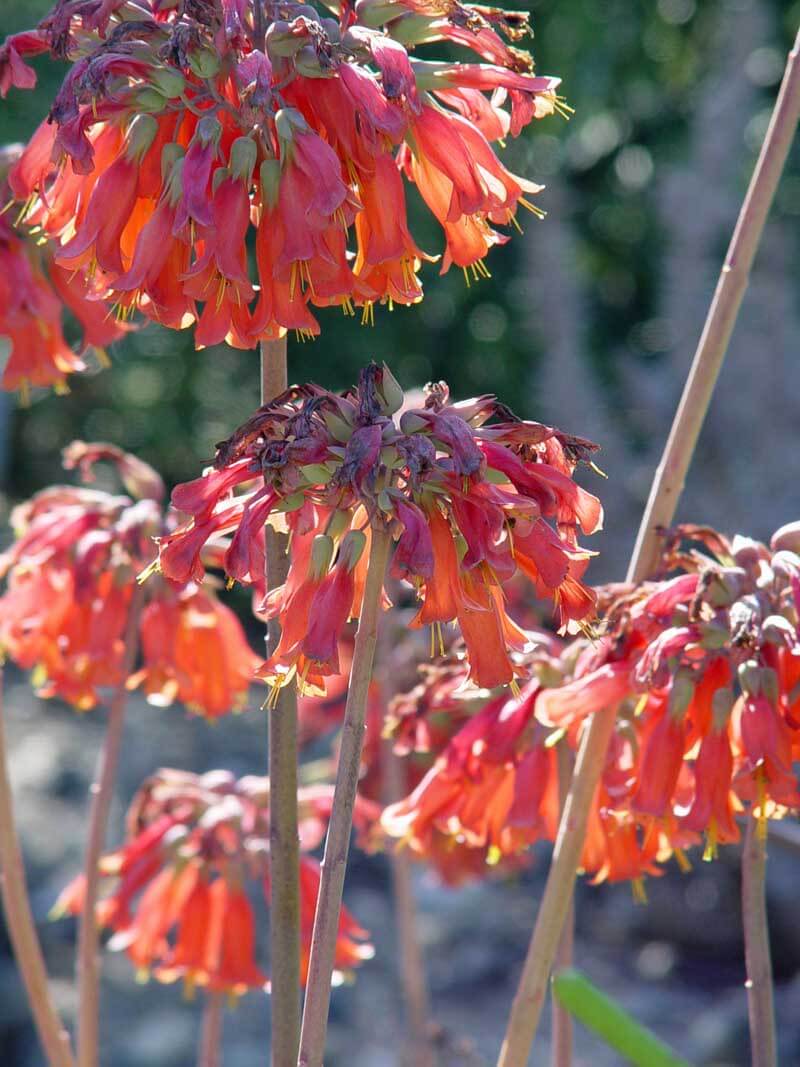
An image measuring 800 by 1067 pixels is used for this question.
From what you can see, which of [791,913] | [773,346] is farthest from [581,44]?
[791,913]

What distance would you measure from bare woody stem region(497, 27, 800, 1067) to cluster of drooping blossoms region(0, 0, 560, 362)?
172 millimetres

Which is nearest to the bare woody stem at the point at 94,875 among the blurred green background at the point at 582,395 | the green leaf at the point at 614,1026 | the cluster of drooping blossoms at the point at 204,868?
the cluster of drooping blossoms at the point at 204,868

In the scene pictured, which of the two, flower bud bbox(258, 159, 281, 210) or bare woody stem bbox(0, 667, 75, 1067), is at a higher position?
flower bud bbox(258, 159, 281, 210)

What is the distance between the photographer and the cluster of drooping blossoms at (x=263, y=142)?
68cm

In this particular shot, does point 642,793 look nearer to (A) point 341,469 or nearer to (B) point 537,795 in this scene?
(B) point 537,795

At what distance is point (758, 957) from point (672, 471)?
0.31 m

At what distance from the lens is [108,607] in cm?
122

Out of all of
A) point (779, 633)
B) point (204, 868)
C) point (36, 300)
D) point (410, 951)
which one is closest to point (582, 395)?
point (410, 951)

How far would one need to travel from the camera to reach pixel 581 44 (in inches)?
159

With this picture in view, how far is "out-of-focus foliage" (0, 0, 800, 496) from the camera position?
402 centimetres

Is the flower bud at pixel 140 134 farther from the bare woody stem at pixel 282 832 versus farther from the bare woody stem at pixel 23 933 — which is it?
the bare woody stem at pixel 23 933

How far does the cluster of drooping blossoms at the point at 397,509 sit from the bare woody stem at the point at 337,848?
22 millimetres

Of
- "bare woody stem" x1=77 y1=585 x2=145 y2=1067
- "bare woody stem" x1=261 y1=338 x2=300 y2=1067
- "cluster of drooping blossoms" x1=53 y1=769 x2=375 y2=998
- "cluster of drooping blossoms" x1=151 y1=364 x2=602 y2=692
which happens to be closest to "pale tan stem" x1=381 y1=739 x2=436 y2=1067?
"cluster of drooping blossoms" x1=53 y1=769 x2=375 y2=998

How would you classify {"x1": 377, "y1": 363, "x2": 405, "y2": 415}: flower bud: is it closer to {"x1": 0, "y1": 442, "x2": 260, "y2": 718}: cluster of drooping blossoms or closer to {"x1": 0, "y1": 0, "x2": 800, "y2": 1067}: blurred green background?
{"x1": 0, "y1": 442, "x2": 260, "y2": 718}: cluster of drooping blossoms
